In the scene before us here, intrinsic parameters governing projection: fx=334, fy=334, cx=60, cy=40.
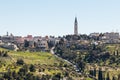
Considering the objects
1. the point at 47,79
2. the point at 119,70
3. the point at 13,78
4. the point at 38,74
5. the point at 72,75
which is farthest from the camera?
the point at 119,70

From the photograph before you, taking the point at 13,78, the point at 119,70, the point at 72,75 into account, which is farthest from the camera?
the point at 119,70

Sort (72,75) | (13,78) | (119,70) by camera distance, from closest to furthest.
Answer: (13,78) < (72,75) < (119,70)

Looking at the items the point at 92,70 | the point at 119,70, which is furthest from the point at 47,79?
the point at 119,70

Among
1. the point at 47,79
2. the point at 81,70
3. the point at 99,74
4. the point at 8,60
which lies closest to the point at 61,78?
the point at 47,79

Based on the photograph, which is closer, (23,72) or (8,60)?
(23,72)

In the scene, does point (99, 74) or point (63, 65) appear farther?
point (63, 65)

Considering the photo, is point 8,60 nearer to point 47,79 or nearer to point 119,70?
point 47,79

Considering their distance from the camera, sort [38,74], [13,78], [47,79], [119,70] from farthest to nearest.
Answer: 1. [119,70]
2. [38,74]
3. [47,79]
4. [13,78]

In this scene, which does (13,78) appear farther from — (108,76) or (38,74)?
(108,76)

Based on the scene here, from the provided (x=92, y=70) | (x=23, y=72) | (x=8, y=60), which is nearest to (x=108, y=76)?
(x=92, y=70)
